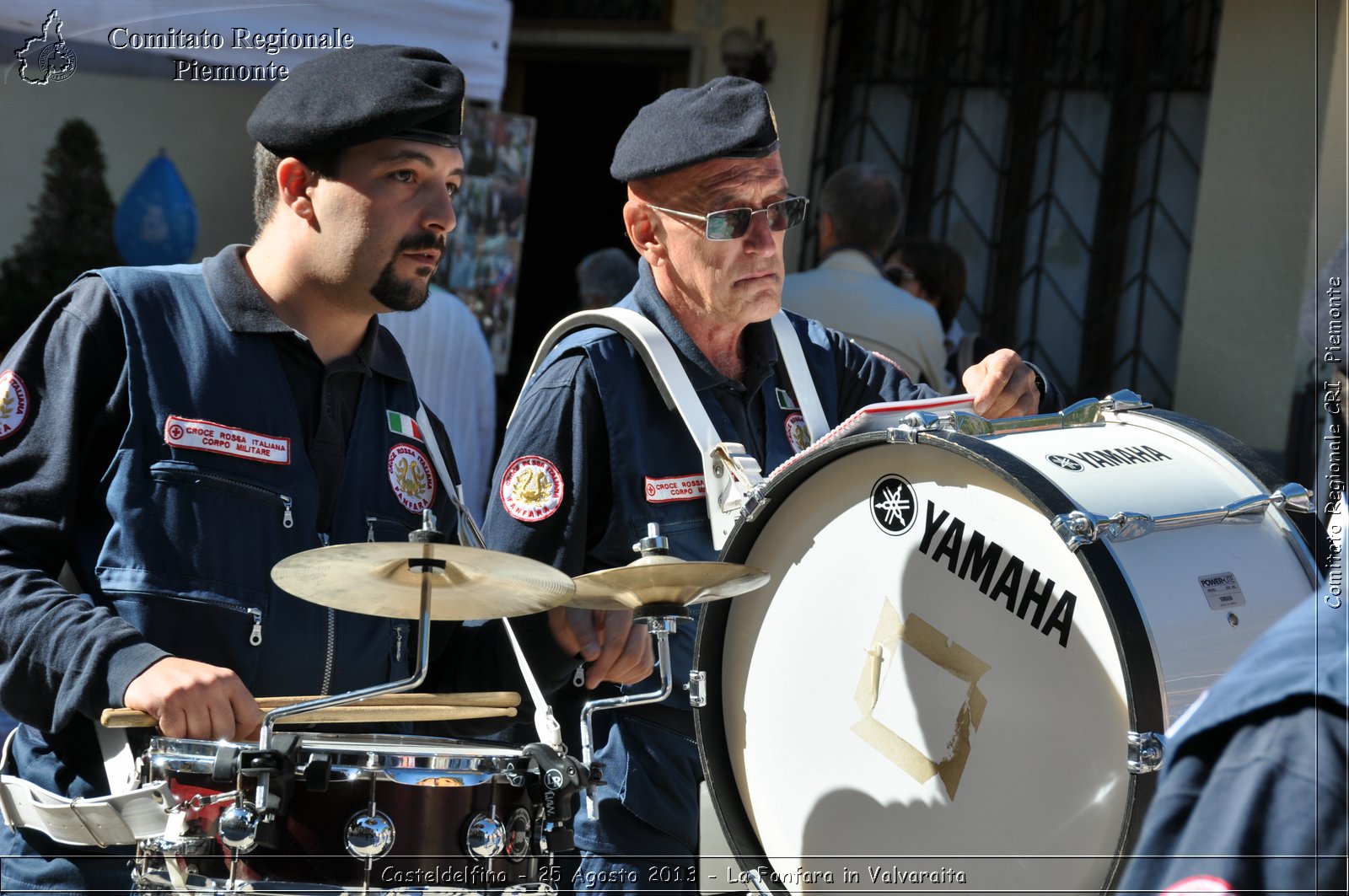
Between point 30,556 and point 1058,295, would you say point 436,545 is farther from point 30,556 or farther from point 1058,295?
point 1058,295

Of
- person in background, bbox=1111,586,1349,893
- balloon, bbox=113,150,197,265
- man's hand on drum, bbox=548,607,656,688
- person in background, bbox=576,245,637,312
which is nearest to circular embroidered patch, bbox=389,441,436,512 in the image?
man's hand on drum, bbox=548,607,656,688

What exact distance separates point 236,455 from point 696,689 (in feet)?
2.62

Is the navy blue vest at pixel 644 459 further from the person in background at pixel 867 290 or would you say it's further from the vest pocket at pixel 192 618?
the person in background at pixel 867 290

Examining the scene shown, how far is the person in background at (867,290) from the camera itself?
14.6 ft

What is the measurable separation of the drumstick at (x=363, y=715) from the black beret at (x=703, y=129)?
42.8 inches

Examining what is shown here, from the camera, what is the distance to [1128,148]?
623 cm

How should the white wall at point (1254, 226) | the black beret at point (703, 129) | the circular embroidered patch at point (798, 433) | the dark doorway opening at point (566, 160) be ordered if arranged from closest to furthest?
the black beret at point (703, 129) < the circular embroidered patch at point (798, 433) < the white wall at point (1254, 226) < the dark doorway opening at point (566, 160)

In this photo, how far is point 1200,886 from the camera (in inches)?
39.7

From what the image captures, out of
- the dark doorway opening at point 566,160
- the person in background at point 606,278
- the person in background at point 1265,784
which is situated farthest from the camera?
the dark doorway opening at point 566,160

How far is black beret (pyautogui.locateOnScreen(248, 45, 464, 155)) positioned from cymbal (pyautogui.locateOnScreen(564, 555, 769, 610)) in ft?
2.53

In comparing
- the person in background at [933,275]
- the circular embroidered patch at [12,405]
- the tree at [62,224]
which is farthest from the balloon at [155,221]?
the circular embroidered patch at [12,405]

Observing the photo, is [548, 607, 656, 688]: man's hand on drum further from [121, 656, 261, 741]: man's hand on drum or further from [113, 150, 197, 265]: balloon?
[113, 150, 197, 265]: balloon

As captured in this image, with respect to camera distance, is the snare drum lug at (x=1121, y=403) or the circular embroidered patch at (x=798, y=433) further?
the circular embroidered patch at (x=798, y=433)

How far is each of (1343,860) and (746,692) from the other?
1.43m
